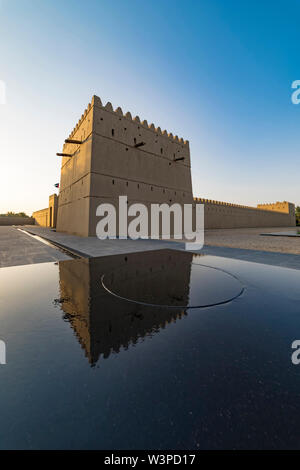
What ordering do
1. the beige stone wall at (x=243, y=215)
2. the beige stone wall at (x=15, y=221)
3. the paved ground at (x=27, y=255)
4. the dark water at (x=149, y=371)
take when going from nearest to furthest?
the dark water at (x=149, y=371) < the paved ground at (x=27, y=255) < the beige stone wall at (x=243, y=215) < the beige stone wall at (x=15, y=221)

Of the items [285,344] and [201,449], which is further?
[285,344]

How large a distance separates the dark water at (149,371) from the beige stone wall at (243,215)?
2220cm

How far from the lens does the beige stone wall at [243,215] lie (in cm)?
2600

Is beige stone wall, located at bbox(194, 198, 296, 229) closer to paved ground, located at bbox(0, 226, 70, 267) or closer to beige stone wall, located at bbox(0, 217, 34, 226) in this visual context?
paved ground, located at bbox(0, 226, 70, 267)

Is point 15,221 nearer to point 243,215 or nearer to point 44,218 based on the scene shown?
point 44,218

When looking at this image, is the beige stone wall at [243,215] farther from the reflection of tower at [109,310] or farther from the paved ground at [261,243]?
the reflection of tower at [109,310]

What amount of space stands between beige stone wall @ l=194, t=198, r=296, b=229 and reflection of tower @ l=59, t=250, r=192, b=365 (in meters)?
21.1

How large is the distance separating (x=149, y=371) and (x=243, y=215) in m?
35.7

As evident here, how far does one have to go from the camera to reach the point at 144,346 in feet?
5.02

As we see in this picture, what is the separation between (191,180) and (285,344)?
2040 cm

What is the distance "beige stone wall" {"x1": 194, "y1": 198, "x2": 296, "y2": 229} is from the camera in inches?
1024

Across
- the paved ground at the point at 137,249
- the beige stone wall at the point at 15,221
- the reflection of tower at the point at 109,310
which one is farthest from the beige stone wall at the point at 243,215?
the beige stone wall at the point at 15,221
